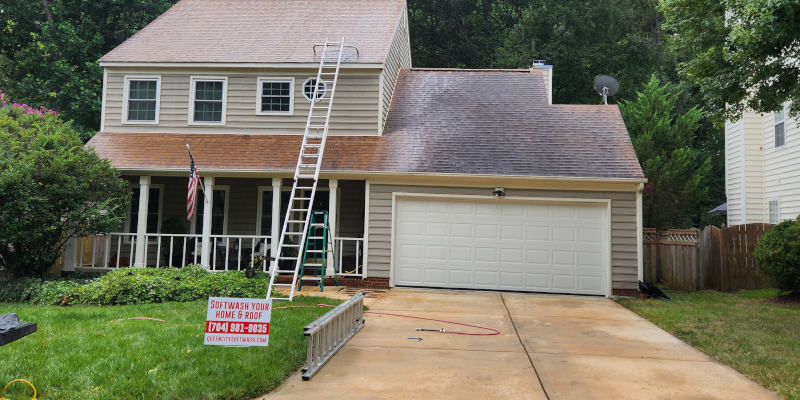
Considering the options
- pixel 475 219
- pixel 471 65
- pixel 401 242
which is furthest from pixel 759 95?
pixel 471 65

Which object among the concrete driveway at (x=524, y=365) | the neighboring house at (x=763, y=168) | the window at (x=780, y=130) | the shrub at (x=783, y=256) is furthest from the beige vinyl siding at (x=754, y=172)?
the concrete driveway at (x=524, y=365)

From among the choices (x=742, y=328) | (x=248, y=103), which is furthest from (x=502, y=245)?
(x=248, y=103)

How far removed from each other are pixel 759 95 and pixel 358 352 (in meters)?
8.16

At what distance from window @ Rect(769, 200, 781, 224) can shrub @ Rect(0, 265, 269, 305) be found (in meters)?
13.6

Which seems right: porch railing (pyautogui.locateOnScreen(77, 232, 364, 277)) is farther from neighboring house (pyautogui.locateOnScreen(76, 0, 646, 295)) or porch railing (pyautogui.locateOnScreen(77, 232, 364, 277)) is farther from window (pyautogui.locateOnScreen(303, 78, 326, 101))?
window (pyautogui.locateOnScreen(303, 78, 326, 101))

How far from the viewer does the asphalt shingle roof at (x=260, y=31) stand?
13.4 meters

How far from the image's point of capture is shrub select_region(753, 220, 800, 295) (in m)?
9.96

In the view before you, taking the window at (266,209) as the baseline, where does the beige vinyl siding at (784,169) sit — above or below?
above

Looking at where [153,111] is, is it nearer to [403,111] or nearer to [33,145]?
[33,145]

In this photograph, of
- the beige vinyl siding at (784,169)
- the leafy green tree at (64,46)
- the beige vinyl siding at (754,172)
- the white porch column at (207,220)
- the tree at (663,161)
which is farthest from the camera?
the leafy green tree at (64,46)

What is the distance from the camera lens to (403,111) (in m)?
13.8

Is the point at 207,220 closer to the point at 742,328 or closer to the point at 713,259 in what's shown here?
the point at 742,328

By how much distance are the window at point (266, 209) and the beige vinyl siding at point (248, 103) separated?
1753 mm

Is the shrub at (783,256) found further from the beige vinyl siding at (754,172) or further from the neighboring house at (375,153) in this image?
the beige vinyl siding at (754,172)
